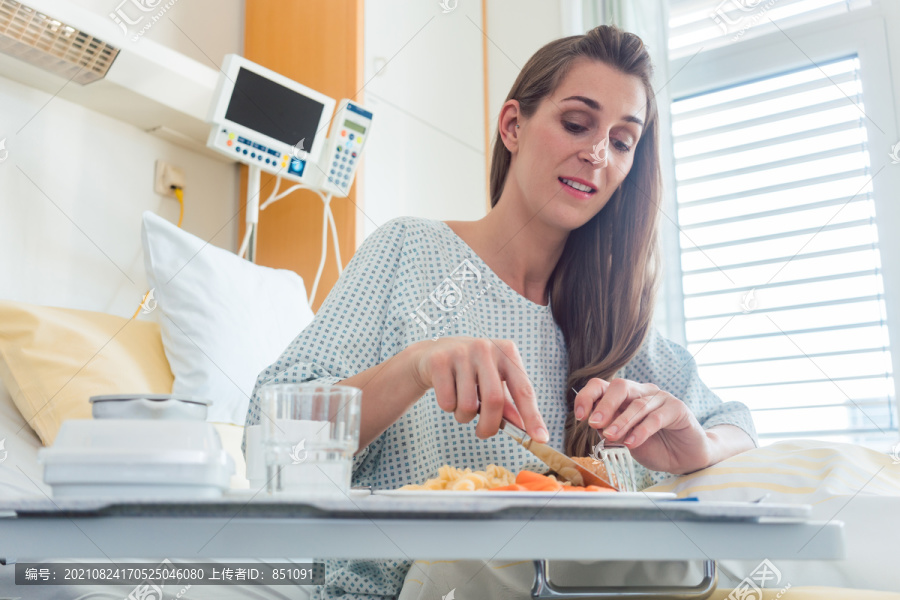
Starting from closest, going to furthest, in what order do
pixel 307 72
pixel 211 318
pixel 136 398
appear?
pixel 136 398 → pixel 211 318 → pixel 307 72

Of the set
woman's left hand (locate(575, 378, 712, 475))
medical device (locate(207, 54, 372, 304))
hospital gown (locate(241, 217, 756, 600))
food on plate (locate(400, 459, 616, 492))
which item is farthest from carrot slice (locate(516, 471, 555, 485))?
medical device (locate(207, 54, 372, 304))

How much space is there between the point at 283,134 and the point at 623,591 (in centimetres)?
156

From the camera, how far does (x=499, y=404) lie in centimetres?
60

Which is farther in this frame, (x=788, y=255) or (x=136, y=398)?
(x=788, y=255)

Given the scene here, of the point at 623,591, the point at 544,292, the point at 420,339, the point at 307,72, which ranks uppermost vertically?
the point at 307,72

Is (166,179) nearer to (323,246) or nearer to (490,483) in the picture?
(323,246)

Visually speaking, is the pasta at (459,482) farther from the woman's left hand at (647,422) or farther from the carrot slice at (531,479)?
the woman's left hand at (647,422)

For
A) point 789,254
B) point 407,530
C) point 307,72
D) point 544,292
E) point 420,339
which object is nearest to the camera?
point 407,530

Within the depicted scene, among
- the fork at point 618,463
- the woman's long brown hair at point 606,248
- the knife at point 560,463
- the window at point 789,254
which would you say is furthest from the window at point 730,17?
the knife at point 560,463

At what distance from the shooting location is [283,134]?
1.94 m

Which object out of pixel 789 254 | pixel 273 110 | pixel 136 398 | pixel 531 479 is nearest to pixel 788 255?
pixel 789 254

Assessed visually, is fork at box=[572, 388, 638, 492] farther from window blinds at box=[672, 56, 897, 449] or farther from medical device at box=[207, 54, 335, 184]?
window blinds at box=[672, 56, 897, 449]

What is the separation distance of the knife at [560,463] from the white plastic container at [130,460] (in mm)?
276

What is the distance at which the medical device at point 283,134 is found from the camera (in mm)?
1833
